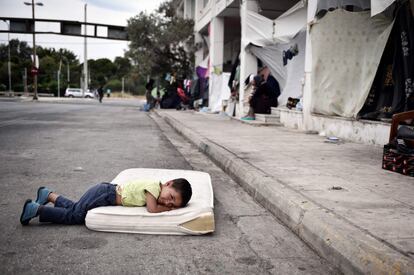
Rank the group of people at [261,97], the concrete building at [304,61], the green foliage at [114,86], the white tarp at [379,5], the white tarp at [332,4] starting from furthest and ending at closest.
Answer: the green foliage at [114,86] < the group of people at [261,97] < the white tarp at [332,4] < the concrete building at [304,61] < the white tarp at [379,5]

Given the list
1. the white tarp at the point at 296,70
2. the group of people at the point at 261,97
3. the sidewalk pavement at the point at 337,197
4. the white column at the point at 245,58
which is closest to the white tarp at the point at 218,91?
the white column at the point at 245,58

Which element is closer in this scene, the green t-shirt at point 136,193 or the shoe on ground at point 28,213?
the shoe on ground at point 28,213

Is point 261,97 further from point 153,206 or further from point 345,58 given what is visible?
point 153,206

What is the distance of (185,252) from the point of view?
123 inches

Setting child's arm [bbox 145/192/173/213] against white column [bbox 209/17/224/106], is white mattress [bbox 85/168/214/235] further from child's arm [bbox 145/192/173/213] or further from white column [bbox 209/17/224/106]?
white column [bbox 209/17/224/106]

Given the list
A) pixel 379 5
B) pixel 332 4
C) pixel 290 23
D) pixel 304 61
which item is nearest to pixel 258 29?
pixel 290 23

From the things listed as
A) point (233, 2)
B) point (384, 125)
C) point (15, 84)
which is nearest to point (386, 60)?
point (384, 125)

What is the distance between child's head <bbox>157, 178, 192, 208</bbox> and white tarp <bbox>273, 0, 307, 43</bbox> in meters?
9.71

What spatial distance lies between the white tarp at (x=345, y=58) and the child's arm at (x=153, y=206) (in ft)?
22.2

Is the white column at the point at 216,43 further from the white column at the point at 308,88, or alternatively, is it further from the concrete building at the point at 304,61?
the white column at the point at 308,88

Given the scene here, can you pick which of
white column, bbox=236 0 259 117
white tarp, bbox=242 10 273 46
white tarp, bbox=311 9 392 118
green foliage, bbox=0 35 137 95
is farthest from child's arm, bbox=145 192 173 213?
green foliage, bbox=0 35 137 95

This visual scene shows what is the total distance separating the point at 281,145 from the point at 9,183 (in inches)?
200

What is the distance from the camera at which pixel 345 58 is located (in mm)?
9727

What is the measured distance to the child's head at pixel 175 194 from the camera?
3.55 m
